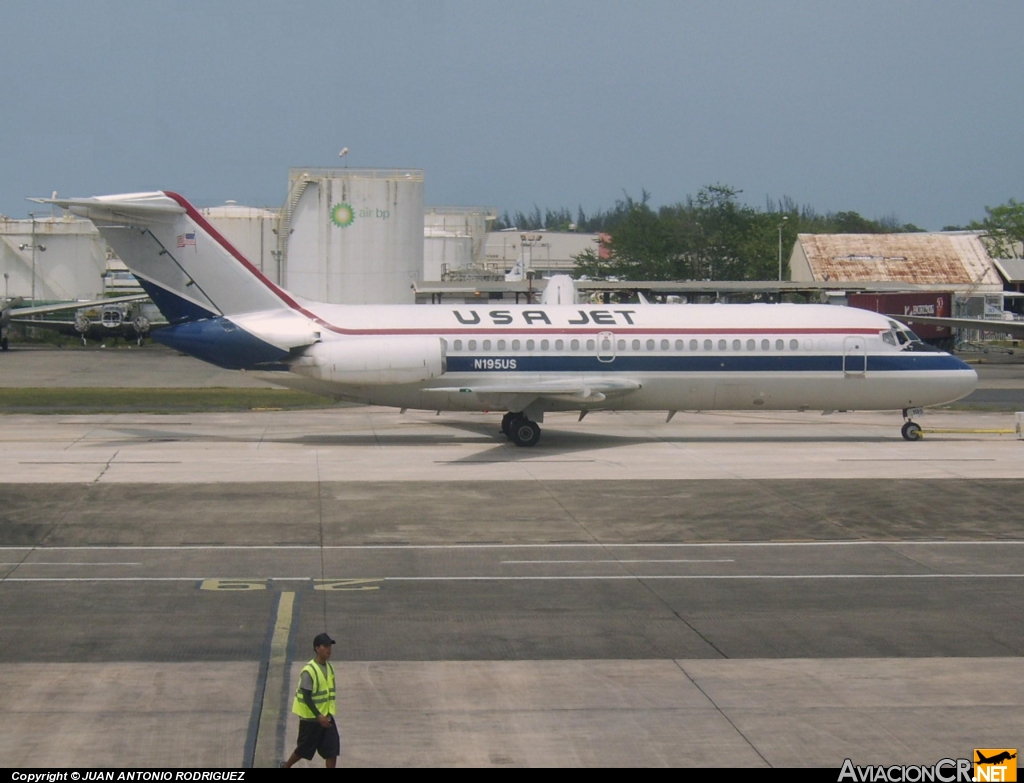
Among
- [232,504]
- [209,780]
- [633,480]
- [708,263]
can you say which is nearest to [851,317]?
[633,480]

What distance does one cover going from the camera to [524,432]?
31.8 meters

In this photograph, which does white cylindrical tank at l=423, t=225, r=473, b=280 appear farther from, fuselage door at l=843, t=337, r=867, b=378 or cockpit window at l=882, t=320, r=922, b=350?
fuselage door at l=843, t=337, r=867, b=378

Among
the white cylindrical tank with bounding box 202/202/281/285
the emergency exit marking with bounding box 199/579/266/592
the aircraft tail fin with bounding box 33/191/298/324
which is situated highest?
the white cylindrical tank with bounding box 202/202/281/285

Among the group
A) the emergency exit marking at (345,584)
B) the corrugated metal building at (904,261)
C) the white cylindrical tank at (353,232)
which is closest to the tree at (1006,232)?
the corrugated metal building at (904,261)

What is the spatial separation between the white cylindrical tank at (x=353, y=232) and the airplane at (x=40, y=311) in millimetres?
12854

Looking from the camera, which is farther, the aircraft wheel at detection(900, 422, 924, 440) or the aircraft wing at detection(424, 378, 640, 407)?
the aircraft wheel at detection(900, 422, 924, 440)

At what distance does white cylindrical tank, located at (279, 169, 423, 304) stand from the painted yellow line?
53.6 meters

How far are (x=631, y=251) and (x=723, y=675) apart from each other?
332 ft

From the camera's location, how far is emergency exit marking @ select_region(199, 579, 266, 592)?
674 inches

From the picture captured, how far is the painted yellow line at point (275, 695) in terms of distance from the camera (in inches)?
421

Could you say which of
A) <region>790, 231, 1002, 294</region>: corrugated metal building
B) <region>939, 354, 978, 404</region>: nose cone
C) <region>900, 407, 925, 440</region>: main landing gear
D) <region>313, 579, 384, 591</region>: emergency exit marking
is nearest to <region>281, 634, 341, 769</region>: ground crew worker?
<region>313, 579, 384, 591</region>: emergency exit marking

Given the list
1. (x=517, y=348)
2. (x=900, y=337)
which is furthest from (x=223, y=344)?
(x=900, y=337)

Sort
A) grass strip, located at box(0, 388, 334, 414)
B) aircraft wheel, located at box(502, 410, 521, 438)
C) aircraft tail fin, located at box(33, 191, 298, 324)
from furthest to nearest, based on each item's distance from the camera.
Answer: grass strip, located at box(0, 388, 334, 414), aircraft wheel, located at box(502, 410, 521, 438), aircraft tail fin, located at box(33, 191, 298, 324)

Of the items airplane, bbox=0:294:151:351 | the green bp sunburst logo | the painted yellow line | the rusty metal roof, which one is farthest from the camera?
the rusty metal roof
